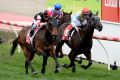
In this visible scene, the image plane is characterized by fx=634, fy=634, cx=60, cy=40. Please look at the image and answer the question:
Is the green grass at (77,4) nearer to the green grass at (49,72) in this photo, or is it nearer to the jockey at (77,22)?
the jockey at (77,22)

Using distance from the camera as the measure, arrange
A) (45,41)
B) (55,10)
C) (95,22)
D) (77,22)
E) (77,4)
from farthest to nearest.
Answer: (77,4) → (77,22) → (55,10) → (95,22) → (45,41)

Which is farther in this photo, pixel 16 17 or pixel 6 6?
pixel 6 6

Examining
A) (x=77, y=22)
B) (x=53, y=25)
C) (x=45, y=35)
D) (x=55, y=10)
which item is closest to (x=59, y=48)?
(x=77, y=22)

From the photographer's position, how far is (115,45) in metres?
17.8

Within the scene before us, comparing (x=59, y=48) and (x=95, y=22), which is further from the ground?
(x=95, y=22)

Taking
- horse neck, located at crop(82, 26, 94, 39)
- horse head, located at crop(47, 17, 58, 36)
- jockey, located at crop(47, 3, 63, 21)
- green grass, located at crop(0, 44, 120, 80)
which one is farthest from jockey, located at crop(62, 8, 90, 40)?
horse head, located at crop(47, 17, 58, 36)

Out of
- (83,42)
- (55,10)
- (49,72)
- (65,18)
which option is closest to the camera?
(49,72)

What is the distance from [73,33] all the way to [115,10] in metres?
1.54

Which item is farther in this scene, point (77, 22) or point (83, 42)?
point (77, 22)

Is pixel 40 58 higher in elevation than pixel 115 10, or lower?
lower

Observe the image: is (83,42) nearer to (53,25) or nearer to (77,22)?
(77,22)

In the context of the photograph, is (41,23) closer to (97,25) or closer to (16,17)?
(97,25)

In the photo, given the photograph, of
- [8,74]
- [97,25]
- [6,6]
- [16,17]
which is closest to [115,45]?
[97,25]

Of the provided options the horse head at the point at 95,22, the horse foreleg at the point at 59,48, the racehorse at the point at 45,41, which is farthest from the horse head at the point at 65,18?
the racehorse at the point at 45,41
